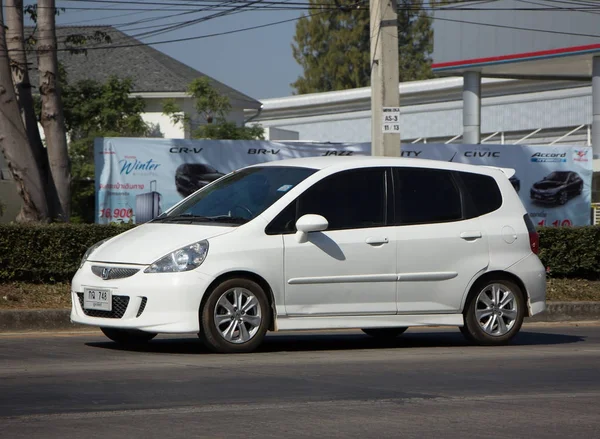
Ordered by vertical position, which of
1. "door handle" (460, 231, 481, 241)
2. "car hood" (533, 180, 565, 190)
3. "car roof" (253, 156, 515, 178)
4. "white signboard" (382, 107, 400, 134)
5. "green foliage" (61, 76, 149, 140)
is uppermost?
"green foliage" (61, 76, 149, 140)

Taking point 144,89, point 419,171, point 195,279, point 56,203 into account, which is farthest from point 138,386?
point 144,89

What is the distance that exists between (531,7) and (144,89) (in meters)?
14.8

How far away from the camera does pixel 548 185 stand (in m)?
21.6

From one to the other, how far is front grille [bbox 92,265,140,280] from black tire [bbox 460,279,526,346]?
11.2ft

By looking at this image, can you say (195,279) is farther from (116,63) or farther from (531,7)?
(116,63)

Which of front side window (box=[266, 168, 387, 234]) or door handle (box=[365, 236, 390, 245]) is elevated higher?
front side window (box=[266, 168, 387, 234])

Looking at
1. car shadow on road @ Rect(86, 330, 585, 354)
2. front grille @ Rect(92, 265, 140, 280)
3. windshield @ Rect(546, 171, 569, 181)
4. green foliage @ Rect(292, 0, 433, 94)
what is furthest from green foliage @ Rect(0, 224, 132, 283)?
green foliage @ Rect(292, 0, 433, 94)

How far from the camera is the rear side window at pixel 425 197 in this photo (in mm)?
10320

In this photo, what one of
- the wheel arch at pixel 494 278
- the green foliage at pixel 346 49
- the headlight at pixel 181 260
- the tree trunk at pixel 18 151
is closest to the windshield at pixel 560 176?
the tree trunk at pixel 18 151

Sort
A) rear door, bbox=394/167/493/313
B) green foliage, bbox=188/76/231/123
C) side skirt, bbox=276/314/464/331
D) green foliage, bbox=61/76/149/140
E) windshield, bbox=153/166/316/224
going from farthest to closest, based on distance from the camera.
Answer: green foliage, bbox=188/76/231/123
green foliage, bbox=61/76/149/140
rear door, bbox=394/167/493/313
windshield, bbox=153/166/316/224
side skirt, bbox=276/314/464/331

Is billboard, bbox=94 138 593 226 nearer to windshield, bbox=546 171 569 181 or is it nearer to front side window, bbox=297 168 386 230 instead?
windshield, bbox=546 171 569 181

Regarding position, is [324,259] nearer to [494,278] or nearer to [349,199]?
[349,199]

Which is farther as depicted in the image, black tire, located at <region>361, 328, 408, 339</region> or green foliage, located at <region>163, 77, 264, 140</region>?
green foliage, located at <region>163, 77, 264, 140</region>

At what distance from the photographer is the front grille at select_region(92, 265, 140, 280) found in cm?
918
